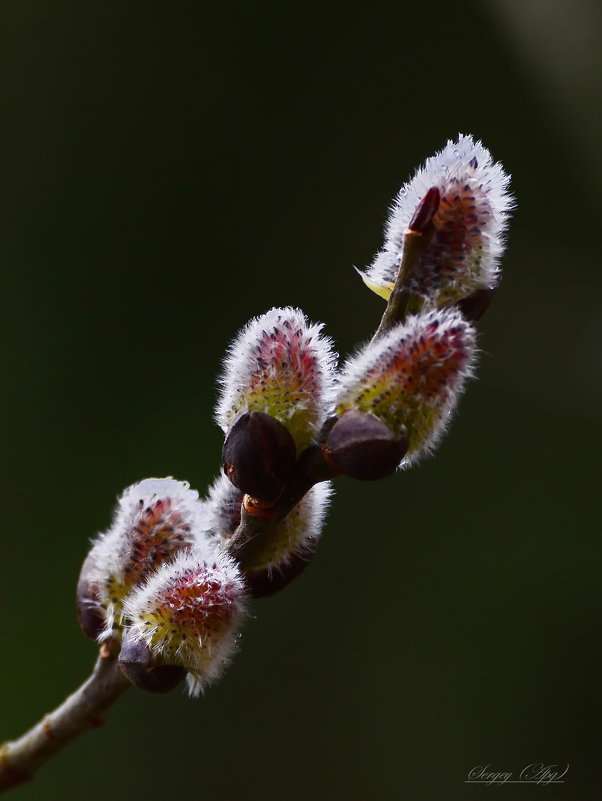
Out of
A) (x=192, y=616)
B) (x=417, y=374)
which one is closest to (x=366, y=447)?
(x=417, y=374)

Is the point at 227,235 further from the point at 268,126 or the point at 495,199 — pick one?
the point at 495,199

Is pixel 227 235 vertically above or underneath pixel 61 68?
underneath

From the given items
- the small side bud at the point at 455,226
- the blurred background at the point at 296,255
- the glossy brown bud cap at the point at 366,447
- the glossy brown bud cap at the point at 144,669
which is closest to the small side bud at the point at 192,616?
the glossy brown bud cap at the point at 144,669

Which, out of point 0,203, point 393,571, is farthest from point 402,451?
point 0,203

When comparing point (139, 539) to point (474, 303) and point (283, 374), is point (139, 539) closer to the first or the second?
point (283, 374)

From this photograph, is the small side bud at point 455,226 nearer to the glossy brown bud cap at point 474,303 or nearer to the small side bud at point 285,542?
the glossy brown bud cap at point 474,303
